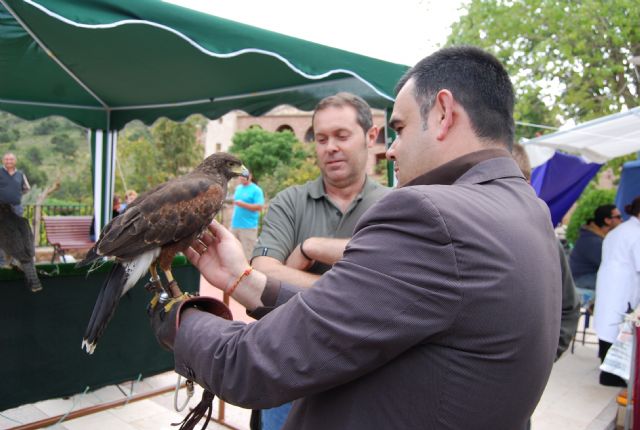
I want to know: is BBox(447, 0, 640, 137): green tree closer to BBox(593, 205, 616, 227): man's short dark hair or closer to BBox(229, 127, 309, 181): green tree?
BBox(593, 205, 616, 227): man's short dark hair

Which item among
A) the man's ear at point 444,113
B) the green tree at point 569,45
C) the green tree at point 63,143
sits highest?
the green tree at point 569,45

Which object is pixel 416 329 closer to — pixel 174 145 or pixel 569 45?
pixel 569 45

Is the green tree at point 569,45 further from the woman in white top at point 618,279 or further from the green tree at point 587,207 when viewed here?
the woman in white top at point 618,279

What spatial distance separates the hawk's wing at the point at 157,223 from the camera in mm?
2189

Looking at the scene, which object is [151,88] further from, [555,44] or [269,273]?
[555,44]

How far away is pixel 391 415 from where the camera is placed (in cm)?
110

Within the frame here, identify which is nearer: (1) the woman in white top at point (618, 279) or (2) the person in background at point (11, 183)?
(1) the woman in white top at point (618, 279)

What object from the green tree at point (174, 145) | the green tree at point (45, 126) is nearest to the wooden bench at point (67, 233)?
the green tree at point (45, 126)

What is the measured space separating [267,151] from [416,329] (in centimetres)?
3490

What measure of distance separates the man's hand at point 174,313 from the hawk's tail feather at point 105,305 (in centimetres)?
66

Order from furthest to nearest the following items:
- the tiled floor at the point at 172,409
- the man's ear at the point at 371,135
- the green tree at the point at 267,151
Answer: the green tree at the point at 267,151
the tiled floor at the point at 172,409
the man's ear at the point at 371,135

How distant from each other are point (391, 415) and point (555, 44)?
744 inches

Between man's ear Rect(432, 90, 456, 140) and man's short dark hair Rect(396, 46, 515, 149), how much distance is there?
2 centimetres

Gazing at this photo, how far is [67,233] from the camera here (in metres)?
9.73
